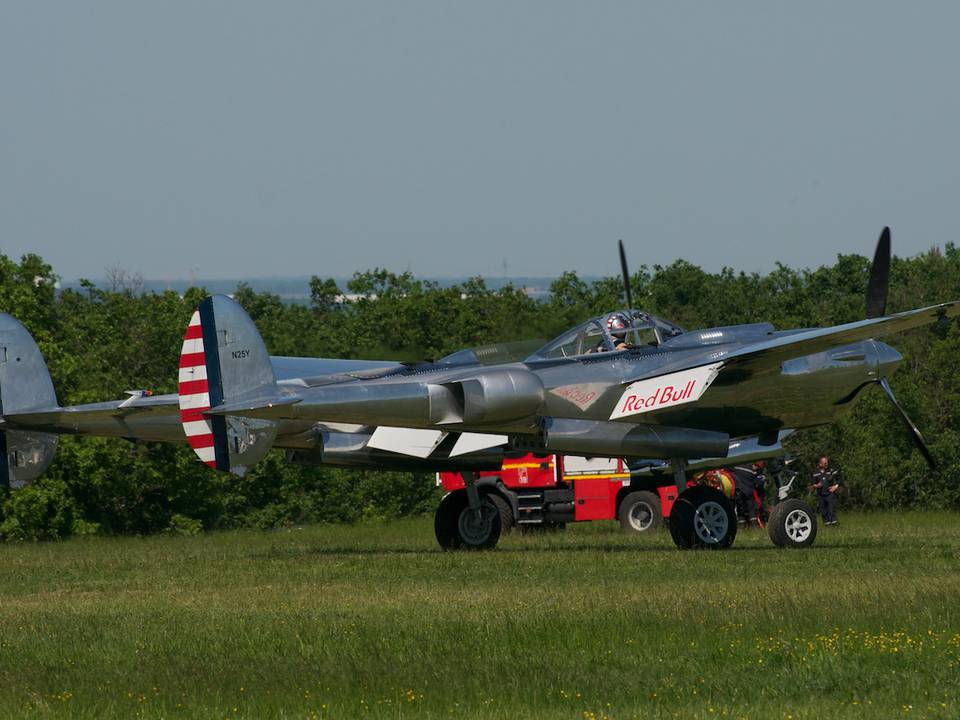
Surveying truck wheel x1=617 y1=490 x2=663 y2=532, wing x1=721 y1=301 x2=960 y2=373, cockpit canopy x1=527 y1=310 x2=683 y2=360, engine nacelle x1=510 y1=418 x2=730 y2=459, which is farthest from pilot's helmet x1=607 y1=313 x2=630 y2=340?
truck wheel x1=617 y1=490 x2=663 y2=532

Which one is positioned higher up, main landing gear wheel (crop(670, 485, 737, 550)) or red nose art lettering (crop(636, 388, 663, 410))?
red nose art lettering (crop(636, 388, 663, 410))

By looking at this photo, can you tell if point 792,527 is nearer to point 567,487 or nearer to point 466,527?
point 466,527

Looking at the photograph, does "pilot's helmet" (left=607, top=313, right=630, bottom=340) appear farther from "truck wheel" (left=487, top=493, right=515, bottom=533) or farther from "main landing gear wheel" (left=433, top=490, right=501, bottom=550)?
"truck wheel" (left=487, top=493, right=515, bottom=533)

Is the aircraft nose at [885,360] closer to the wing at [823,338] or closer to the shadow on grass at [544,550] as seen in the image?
the wing at [823,338]

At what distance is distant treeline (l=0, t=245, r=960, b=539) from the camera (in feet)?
145

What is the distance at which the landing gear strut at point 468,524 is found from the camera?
2412 cm

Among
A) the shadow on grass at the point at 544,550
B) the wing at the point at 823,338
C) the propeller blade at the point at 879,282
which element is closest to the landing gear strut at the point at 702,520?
the shadow on grass at the point at 544,550

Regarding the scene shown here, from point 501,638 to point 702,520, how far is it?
9.37 m

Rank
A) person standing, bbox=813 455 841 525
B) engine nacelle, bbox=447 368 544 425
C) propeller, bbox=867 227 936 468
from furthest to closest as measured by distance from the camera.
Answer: person standing, bbox=813 455 841 525 < propeller, bbox=867 227 936 468 < engine nacelle, bbox=447 368 544 425

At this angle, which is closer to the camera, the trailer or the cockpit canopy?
the cockpit canopy

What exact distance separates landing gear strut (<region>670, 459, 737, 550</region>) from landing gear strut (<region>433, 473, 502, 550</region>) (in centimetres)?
332

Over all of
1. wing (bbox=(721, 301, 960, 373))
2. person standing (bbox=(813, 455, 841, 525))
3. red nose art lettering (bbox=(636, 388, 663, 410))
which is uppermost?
wing (bbox=(721, 301, 960, 373))

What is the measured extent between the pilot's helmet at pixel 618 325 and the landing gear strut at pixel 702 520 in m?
2.29

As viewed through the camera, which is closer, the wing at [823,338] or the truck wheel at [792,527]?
the wing at [823,338]
